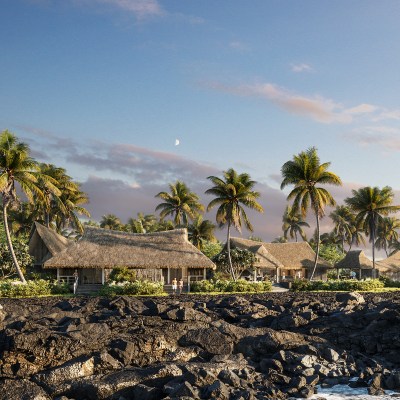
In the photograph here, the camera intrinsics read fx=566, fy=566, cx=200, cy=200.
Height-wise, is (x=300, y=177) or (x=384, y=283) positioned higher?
(x=300, y=177)

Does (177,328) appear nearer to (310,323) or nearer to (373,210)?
(310,323)

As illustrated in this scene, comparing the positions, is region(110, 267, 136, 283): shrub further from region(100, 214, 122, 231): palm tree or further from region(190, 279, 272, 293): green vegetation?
region(100, 214, 122, 231): palm tree

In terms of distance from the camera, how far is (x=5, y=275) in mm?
51281

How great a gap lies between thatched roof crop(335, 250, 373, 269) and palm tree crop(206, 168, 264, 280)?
2314 centimetres

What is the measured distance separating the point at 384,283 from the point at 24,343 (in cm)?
4817

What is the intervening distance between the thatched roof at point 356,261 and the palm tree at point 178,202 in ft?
66.7

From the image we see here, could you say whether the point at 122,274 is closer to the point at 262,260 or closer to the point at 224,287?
the point at 224,287

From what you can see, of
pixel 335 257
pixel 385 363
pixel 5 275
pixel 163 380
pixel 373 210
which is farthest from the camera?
pixel 335 257

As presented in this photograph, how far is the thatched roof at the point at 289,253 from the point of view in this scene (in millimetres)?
65012

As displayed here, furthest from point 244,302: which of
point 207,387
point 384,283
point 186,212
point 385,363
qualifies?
point 186,212

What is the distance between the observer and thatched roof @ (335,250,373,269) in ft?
233

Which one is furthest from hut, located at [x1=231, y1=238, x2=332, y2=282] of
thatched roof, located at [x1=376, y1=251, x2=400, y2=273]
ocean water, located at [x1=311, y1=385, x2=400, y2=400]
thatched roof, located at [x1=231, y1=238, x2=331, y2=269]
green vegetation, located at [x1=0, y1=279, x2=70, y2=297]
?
ocean water, located at [x1=311, y1=385, x2=400, y2=400]

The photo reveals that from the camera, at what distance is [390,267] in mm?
76875

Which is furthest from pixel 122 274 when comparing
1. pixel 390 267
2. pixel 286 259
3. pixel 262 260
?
pixel 390 267
